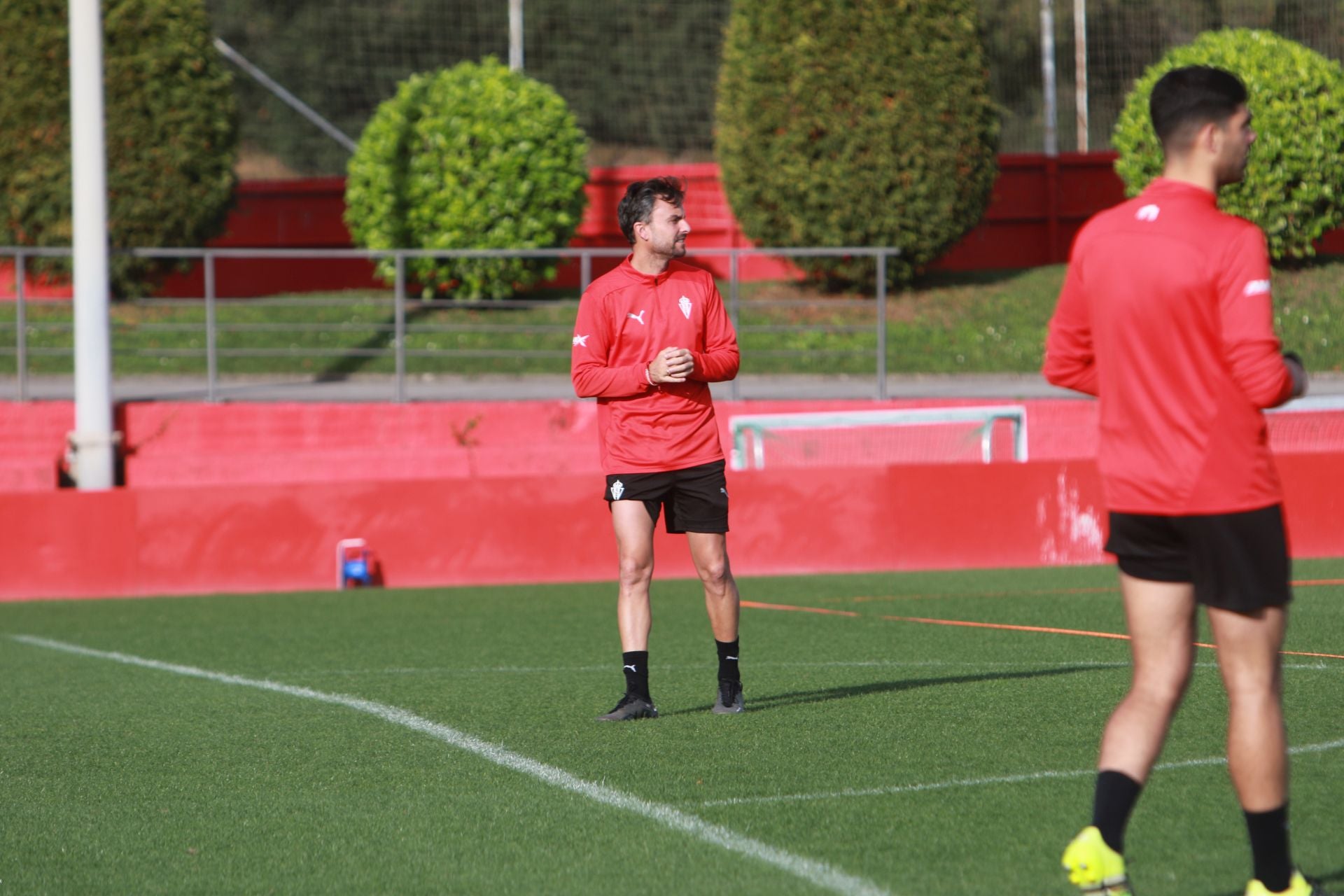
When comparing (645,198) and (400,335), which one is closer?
(645,198)

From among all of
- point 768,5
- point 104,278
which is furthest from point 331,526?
point 768,5

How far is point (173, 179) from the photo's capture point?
18.8m

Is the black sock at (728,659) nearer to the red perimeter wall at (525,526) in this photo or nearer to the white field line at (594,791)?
the white field line at (594,791)

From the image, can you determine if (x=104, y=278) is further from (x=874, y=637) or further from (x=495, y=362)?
(x=874, y=637)

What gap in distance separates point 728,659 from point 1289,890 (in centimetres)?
316

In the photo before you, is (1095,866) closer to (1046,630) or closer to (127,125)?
(1046,630)

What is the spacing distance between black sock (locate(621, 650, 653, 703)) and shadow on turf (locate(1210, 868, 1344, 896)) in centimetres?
297

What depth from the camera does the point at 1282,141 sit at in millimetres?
18312

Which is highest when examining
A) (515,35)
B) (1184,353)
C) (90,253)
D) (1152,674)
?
(515,35)

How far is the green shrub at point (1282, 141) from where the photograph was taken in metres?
18.4

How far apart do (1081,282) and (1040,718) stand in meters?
2.82

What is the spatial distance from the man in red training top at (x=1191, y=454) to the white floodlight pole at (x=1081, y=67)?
2022cm

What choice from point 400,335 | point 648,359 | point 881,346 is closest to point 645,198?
point 648,359

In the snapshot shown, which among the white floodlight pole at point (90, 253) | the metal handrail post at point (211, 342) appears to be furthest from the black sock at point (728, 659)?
the metal handrail post at point (211, 342)
